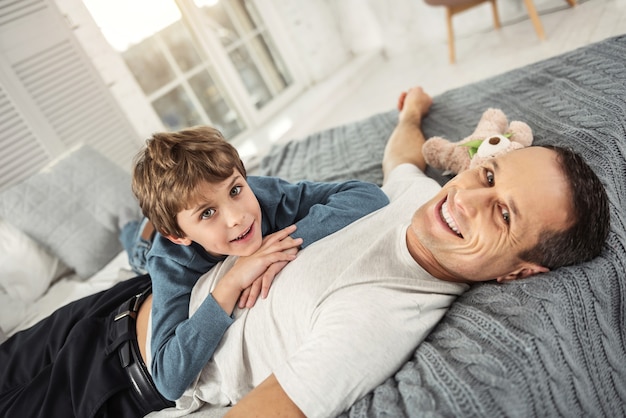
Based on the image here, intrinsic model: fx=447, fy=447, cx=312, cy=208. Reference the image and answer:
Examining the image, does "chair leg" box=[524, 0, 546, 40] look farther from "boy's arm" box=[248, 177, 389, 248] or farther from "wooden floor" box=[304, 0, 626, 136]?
"boy's arm" box=[248, 177, 389, 248]

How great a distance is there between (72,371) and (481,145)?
1244 mm

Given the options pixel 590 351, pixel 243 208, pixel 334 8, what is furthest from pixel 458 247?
pixel 334 8

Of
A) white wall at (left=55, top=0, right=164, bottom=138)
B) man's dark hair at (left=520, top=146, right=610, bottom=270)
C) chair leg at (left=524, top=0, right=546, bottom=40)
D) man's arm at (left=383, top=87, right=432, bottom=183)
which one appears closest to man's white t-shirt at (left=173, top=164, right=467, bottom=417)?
man's dark hair at (left=520, top=146, right=610, bottom=270)

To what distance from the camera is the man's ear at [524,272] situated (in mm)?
902

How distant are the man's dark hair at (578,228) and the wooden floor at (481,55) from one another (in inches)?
98.1

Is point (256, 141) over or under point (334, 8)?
under

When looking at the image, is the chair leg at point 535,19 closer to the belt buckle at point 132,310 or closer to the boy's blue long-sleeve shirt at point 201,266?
the boy's blue long-sleeve shirt at point 201,266

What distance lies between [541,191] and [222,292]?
713 mm

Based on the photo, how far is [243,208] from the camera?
1116mm

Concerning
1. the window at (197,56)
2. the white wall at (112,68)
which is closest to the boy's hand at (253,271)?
the white wall at (112,68)

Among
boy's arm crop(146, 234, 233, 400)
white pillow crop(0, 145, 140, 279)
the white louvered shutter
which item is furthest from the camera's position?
the white louvered shutter

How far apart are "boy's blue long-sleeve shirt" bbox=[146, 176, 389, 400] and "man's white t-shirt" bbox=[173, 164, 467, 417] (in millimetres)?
40

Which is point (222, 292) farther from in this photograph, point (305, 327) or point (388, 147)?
point (388, 147)

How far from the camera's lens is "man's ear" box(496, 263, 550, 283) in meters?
0.90
